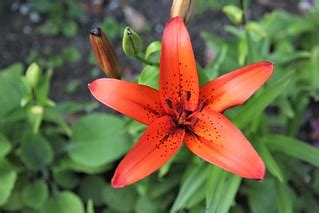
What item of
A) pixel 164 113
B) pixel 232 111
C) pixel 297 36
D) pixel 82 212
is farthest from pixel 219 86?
pixel 297 36

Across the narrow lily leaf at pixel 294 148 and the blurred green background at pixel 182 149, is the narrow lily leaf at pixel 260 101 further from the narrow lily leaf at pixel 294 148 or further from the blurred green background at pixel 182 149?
the narrow lily leaf at pixel 294 148

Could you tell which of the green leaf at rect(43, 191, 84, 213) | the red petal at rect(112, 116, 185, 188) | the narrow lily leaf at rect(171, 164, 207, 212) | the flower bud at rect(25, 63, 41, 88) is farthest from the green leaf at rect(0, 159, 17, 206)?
the red petal at rect(112, 116, 185, 188)

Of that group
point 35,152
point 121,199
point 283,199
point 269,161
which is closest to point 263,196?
point 283,199

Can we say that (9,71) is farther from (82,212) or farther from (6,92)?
(82,212)

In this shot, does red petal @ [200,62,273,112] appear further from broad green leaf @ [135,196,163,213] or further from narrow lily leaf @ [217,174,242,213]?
broad green leaf @ [135,196,163,213]

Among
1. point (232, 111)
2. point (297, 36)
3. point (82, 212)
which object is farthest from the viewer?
point (297, 36)

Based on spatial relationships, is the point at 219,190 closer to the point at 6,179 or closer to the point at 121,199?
the point at 121,199

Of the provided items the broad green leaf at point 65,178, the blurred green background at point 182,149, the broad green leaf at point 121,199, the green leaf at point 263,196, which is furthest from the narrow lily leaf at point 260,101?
the broad green leaf at point 65,178
